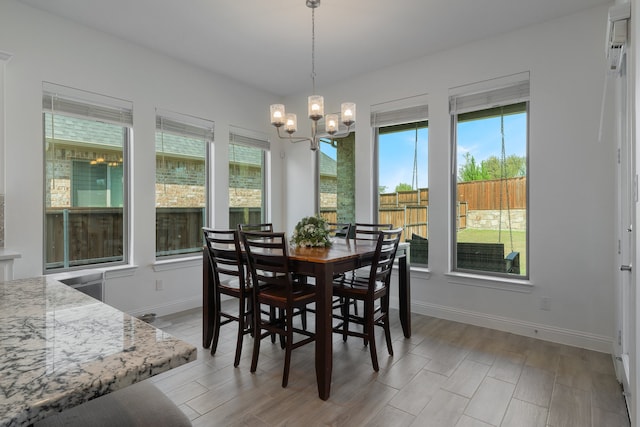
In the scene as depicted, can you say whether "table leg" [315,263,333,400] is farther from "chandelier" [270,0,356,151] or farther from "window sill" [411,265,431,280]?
"window sill" [411,265,431,280]

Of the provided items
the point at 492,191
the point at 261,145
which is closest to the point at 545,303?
the point at 492,191

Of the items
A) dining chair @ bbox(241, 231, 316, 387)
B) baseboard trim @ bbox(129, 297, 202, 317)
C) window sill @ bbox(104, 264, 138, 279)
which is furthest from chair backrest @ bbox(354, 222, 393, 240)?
window sill @ bbox(104, 264, 138, 279)

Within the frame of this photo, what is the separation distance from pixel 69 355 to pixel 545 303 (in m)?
3.65

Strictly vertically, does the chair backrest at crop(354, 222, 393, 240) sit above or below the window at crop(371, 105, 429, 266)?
below

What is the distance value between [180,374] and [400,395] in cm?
153

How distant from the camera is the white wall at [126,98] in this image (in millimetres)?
2893

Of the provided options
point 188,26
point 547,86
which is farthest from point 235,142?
point 547,86

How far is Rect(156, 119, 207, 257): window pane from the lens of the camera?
13.0ft

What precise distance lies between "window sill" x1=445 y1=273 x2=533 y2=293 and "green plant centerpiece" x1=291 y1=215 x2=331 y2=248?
164cm

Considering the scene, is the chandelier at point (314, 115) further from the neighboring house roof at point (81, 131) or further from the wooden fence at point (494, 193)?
the neighboring house roof at point (81, 131)

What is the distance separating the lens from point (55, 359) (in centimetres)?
A: 64

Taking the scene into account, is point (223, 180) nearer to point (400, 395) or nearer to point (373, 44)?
point (373, 44)

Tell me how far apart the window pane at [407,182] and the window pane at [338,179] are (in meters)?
0.43

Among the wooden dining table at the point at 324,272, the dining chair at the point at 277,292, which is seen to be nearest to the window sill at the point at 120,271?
the dining chair at the point at 277,292
